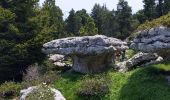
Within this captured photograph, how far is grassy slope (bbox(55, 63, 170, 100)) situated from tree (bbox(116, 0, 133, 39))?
36.8m

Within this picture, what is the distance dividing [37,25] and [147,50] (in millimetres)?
Result: 12370

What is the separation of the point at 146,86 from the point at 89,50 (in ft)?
18.4

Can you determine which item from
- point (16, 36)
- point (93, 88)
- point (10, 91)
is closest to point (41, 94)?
point (93, 88)

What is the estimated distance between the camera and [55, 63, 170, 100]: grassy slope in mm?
22969

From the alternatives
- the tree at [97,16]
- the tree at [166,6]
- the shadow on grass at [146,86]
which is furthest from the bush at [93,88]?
the tree at [97,16]

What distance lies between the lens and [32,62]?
1304 inches

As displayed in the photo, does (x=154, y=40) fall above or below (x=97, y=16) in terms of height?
below

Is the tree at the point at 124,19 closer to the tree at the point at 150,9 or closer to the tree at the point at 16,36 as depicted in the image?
the tree at the point at 150,9

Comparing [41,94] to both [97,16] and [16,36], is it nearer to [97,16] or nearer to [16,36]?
[16,36]

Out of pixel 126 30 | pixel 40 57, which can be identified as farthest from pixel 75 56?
pixel 126 30

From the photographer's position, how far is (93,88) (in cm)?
2466

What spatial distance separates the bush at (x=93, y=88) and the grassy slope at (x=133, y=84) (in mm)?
300

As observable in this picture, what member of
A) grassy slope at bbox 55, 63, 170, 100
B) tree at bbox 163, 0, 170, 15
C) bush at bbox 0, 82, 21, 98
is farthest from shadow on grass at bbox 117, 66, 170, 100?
tree at bbox 163, 0, 170, 15

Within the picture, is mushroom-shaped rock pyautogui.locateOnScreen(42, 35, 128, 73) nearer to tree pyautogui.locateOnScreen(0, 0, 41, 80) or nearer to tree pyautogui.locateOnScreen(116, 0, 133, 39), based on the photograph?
tree pyautogui.locateOnScreen(0, 0, 41, 80)
